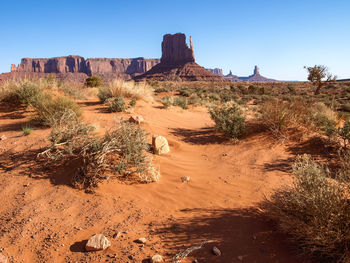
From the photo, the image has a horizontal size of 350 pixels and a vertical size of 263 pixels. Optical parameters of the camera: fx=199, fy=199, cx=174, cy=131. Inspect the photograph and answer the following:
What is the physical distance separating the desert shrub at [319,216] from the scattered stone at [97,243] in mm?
1923

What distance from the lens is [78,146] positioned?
3.71 m

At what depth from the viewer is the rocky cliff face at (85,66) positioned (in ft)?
364

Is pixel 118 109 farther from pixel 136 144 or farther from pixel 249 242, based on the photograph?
pixel 249 242

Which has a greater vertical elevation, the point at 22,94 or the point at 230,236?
the point at 22,94

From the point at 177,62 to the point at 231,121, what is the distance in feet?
317

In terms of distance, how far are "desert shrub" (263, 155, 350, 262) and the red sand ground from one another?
23 cm

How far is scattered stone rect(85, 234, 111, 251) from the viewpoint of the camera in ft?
7.01

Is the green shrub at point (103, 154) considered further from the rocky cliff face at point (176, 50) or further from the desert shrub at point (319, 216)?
the rocky cliff face at point (176, 50)

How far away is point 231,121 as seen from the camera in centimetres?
601

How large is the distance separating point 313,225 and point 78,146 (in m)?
3.66

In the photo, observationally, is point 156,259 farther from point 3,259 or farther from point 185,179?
point 185,179

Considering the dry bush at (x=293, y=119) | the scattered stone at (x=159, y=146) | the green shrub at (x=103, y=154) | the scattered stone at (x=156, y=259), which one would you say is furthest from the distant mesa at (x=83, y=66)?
the scattered stone at (x=156, y=259)

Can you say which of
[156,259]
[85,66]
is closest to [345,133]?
[156,259]

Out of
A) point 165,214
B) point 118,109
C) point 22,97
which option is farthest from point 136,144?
point 22,97
